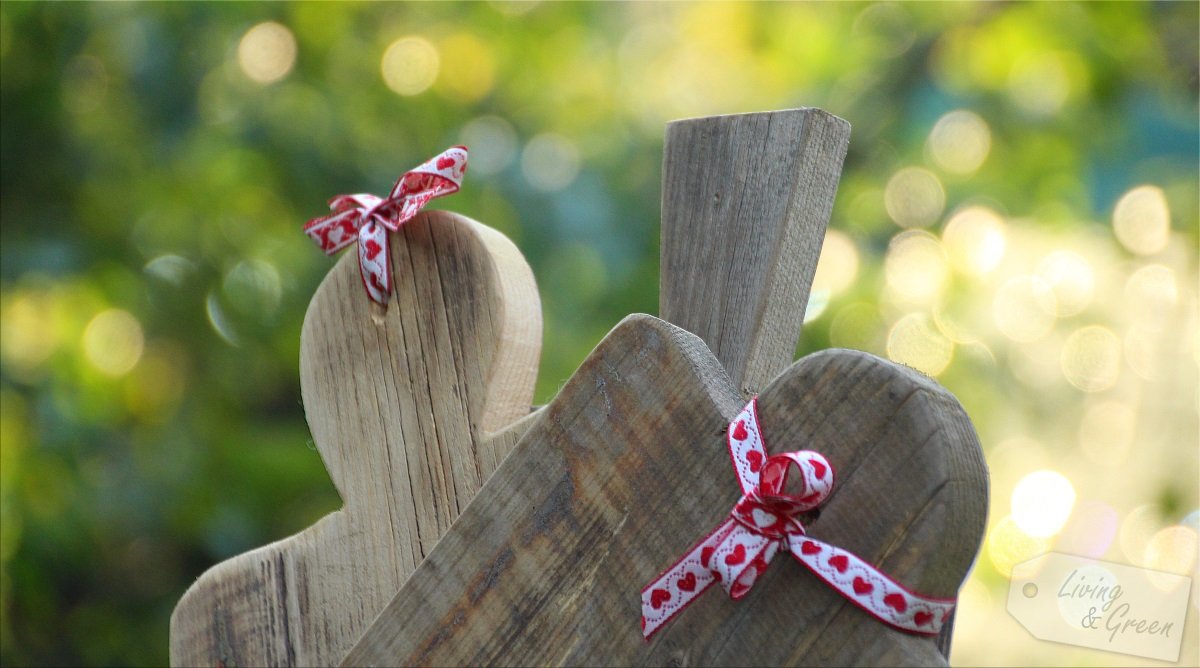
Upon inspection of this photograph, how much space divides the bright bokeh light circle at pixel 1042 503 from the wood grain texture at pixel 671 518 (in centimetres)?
122

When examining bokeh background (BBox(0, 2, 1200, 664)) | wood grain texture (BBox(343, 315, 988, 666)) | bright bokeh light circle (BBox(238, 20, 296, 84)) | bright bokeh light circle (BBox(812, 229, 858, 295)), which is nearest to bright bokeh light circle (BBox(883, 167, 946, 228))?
bokeh background (BBox(0, 2, 1200, 664))

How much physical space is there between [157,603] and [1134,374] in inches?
72.4

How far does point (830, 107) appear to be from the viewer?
183cm

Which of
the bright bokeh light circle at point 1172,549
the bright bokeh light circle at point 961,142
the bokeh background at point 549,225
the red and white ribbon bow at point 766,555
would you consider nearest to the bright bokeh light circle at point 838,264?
the bokeh background at point 549,225

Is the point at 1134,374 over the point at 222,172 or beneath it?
beneath

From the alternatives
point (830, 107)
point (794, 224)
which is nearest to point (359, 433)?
point (794, 224)

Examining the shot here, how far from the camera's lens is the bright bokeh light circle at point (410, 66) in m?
1.91

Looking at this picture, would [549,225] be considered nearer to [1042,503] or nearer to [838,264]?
[838,264]

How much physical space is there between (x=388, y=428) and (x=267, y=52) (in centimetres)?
143

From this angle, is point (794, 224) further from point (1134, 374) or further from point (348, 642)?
point (1134, 374)

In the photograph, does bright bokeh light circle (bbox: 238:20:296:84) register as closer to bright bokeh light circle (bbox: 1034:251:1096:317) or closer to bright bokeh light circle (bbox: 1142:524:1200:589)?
bright bokeh light circle (bbox: 1034:251:1096:317)

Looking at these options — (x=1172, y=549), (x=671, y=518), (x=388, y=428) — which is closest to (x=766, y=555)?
(x=671, y=518)

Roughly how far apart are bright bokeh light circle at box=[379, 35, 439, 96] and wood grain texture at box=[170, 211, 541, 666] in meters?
1.25

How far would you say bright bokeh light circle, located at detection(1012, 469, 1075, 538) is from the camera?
159cm
